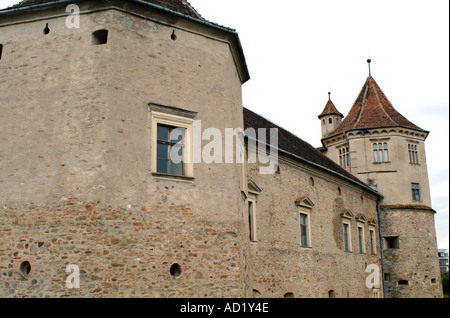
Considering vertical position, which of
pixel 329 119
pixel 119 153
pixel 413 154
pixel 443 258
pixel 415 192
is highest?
pixel 329 119

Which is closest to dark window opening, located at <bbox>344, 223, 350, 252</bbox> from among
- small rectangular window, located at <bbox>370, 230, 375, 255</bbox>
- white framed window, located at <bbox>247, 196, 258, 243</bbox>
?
small rectangular window, located at <bbox>370, 230, 375, 255</bbox>

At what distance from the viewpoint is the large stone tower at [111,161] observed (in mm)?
10945

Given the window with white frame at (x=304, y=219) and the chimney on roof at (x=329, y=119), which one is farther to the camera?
the chimney on roof at (x=329, y=119)

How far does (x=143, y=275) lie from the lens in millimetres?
11102

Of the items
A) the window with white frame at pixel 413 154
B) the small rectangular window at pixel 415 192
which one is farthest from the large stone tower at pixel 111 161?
the window with white frame at pixel 413 154

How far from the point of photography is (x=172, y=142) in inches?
494

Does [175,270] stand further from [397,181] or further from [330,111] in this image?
[330,111]

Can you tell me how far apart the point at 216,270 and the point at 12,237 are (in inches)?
189

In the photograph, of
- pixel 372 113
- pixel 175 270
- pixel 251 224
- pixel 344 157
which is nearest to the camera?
pixel 175 270

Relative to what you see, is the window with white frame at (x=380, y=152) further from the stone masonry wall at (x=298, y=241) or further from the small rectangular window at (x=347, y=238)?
the small rectangular window at (x=347, y=238)

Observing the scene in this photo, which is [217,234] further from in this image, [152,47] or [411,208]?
[411,208]

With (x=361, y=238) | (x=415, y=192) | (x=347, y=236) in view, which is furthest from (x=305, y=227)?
(x=415, y=192)

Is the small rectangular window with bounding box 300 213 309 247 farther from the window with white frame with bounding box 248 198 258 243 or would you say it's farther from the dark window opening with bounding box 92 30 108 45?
the dark window opening with bounding box 92 30 108 45

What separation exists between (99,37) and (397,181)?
23.2 m
